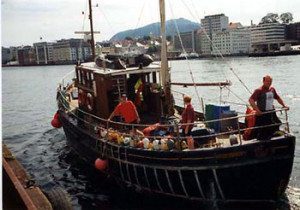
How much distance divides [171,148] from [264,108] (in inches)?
108

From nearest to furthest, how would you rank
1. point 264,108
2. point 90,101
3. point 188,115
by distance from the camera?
point 264,108
point 188,115
point 90,101

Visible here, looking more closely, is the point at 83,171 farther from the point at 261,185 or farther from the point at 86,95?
the point at 261,185

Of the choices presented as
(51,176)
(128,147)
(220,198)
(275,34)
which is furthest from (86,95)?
(275,34)

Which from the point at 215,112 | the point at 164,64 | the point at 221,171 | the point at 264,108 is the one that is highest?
the point at 164,64

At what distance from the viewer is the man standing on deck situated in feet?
34.4

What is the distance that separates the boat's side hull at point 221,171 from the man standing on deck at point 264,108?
17.4 inches

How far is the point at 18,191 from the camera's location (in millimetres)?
7613

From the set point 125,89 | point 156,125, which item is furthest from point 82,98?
point 156,125

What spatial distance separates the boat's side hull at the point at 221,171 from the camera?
33.9 feet

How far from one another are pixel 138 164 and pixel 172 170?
1.31 metres

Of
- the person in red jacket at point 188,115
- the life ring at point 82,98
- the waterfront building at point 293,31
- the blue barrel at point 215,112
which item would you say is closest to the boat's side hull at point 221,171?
the person in red jacket at point 188,115

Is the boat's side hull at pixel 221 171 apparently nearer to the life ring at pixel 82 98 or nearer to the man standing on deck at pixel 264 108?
the man standing on deck at pixel 264 108

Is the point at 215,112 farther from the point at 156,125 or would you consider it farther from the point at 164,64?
the point at 164,64

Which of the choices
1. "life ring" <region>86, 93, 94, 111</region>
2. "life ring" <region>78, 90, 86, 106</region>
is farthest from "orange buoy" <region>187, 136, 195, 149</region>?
"life ring" <region>78, 90, 86, 106</region>
